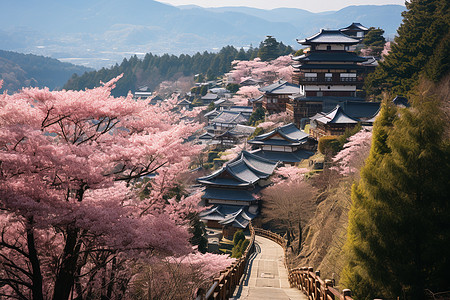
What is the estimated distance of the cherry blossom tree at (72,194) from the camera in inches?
241

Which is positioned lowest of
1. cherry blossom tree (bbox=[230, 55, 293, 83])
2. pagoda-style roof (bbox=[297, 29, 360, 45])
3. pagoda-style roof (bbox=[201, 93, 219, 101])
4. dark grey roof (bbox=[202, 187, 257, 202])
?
dark grey roof (bbox=[202, 187, 257, 202])

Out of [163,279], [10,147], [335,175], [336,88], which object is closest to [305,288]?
[163,279]

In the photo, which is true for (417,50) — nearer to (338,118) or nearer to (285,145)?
(338,118)

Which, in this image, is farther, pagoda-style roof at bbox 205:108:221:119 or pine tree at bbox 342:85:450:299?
pagoda-style roof at bbox 205:108:221:119

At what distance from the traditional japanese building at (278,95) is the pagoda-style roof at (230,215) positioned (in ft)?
54.6

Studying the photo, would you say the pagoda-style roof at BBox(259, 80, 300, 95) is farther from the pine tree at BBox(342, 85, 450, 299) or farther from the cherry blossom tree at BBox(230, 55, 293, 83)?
the pine tree at BBox(342, 85, 450, 299)

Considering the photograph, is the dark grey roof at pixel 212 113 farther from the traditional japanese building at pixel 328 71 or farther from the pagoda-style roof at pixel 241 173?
the pagoda-style roof at pixel 241 173

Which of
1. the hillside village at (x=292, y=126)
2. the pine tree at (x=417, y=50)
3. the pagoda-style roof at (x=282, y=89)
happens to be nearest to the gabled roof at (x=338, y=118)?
the hillside village at (x=292, y=126)

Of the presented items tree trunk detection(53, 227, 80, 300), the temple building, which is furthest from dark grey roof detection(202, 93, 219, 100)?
tree trunk detection(53, 227, 80, 300)

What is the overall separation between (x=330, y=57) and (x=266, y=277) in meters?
24.3

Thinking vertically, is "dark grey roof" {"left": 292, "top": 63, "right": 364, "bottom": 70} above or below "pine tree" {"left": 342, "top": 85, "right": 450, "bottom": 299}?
above

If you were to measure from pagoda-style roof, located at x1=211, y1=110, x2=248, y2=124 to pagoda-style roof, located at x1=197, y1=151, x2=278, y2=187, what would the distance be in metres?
22.9

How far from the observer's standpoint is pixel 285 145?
1272 inches

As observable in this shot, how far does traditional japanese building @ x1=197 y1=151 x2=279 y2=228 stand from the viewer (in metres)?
27.3
